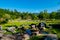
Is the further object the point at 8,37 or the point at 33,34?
the point at 33,34

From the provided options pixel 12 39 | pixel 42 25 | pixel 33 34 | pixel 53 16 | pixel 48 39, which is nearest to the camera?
pixel 48 39

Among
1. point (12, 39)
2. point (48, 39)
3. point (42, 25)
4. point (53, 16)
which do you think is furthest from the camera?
point (53, 16)

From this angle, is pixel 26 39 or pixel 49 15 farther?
pixel 49 15

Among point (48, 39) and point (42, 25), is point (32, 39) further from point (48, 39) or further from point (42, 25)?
point (42, 25)

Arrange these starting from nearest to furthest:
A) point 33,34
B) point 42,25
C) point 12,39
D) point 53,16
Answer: point 12,39, point 33,34, point 42,25, point 53,16

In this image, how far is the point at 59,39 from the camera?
901 inches

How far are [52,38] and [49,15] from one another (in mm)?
72955

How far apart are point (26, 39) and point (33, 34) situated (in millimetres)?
3519

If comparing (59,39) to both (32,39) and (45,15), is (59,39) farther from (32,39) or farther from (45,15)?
(45,15)

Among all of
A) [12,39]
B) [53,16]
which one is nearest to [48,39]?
[12,39]

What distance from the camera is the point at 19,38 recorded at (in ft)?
77.9

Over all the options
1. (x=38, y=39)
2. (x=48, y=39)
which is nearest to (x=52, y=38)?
(x=48, y=39)

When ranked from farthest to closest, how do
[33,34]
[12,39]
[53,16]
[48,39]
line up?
[53,16] → [33,34] → [12,39] → [48,39]

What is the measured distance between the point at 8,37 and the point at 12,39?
2.87ft
